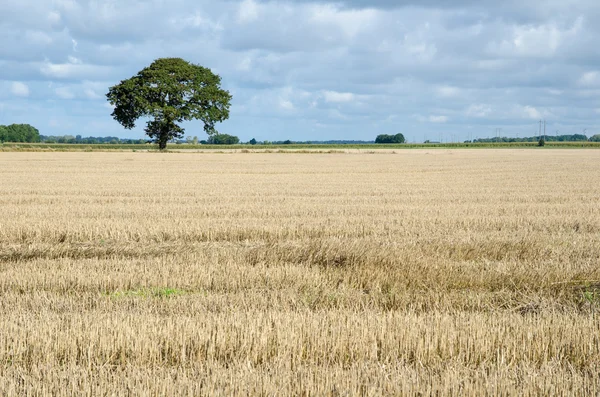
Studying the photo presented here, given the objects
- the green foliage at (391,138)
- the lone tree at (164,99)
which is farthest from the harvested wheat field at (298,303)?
the green foliage at (391,138)

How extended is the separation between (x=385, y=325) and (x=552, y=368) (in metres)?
1.64

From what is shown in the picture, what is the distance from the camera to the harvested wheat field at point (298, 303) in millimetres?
5090

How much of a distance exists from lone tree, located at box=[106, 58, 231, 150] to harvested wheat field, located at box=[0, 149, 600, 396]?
58.0 metres

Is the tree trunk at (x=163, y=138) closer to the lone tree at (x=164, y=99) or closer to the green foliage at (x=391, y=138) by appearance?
the lone tree at (x=164, y=99)

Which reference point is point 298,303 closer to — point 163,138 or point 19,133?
point 163,138

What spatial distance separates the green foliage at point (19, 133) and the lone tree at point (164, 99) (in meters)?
96.2

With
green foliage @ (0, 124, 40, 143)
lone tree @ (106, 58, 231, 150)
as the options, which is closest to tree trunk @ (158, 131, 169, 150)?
lone tree @ (106, 58, 231, 150)

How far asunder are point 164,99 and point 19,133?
104 meters

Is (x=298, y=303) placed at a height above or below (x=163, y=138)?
below

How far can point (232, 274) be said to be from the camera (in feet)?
30.5

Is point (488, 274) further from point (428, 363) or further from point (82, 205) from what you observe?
point (82, 205)

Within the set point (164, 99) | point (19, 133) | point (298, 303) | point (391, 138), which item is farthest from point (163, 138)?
point (391, 138)

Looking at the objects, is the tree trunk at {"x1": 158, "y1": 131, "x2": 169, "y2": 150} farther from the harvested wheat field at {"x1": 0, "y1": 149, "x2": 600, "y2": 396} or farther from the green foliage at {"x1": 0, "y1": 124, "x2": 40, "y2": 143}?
the green foliage at {"x1": 0, "y1": 124, "x2": 40, "y2": 143}

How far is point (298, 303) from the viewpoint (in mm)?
7613
